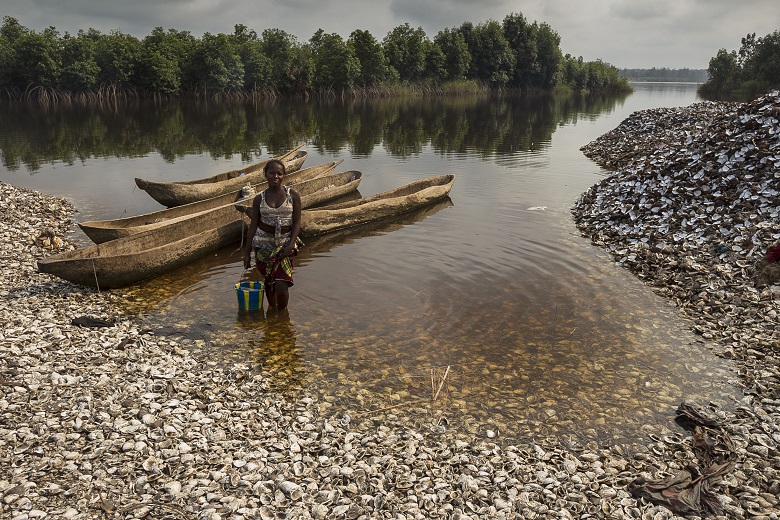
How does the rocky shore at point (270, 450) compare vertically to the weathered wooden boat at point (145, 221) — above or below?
below

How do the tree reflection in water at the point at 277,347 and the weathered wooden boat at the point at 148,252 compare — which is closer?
the tree reflection in water at the point at 277,347

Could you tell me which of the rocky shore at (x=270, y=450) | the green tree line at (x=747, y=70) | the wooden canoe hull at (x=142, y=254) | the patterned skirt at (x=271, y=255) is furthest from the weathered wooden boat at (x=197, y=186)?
the green tree line at (x=747, y=70)

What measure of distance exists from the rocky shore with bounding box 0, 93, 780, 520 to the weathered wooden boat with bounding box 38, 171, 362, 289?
27.5 inches

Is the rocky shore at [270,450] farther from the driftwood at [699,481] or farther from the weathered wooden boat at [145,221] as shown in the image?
the weathered wooden boat at [145,221]

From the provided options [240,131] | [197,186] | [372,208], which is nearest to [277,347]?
[372,208]

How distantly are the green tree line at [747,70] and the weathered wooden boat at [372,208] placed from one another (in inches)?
2732

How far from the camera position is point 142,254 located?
1112cm

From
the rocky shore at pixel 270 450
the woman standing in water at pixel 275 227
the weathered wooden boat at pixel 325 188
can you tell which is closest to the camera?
the rocky shore at pixel 270 450

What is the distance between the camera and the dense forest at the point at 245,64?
5956 centimetres

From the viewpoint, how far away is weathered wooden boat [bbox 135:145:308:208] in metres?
16.3

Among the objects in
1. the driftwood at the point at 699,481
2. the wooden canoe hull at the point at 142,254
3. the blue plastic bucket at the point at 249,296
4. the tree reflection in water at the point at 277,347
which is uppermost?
the wooden canoe hull at the point at 142,254

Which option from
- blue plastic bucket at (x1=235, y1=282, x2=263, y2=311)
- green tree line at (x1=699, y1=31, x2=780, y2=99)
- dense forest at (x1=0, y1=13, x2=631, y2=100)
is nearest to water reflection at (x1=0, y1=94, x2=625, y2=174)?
dense forest at (x1=0, y1=13, x2=631, y2=100)

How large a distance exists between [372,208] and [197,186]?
19.7 ft

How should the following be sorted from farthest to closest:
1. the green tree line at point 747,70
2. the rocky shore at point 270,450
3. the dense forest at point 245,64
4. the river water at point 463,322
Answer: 1. the green tree line at point 747,70
2. the dense forest at point 245,64
3. the river water at point 463,322
4. the rocky shore at point 270,450
